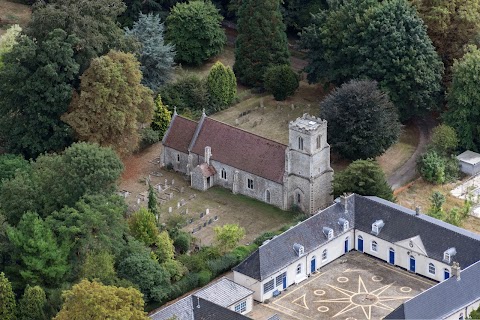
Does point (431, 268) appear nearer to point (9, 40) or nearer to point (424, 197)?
point (424, 197)

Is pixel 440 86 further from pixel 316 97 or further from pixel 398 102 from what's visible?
pixel 316 97

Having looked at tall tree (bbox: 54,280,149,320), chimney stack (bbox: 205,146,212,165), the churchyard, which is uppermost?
tall tree (bbox: 54,280,149,320)

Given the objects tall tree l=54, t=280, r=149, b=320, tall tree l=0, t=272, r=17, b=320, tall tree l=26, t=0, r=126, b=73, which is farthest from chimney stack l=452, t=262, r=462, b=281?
tall tree l=26, t=0, r=126, b=73

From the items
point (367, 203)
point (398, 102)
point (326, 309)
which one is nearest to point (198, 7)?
point (398, 102)

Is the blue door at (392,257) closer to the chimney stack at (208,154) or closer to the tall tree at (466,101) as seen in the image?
the chimney stack at (208,154)

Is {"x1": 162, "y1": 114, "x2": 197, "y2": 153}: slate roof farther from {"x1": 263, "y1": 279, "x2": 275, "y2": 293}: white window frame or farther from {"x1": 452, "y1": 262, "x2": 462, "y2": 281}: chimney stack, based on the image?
{"x1": 452, "y1": 262, "x2": 462, "y2": 281}: chimney stack

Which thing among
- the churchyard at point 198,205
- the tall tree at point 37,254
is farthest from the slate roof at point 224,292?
the tall tree at point 37,254
